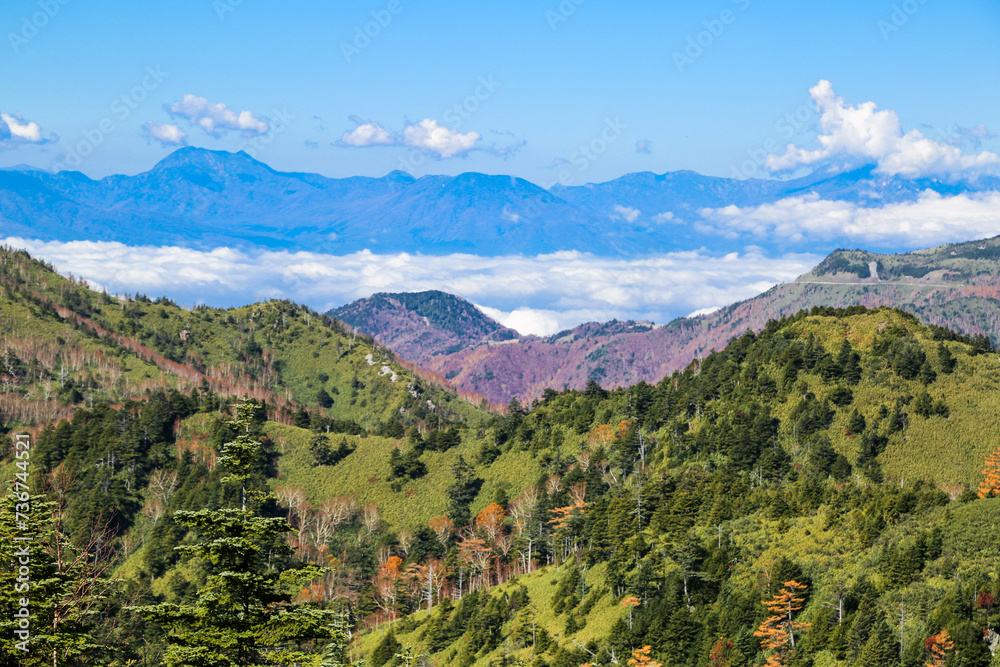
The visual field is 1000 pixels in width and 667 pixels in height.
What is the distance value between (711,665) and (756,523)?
26154mm

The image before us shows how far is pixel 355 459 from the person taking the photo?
188 meters

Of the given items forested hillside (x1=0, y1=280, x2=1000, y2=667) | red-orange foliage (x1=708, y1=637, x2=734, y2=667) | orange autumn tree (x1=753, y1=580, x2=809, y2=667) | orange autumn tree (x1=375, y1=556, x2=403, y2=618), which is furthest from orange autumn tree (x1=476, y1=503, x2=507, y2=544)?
orange autumn tree (x1=753, y1=580, x2=809, y2=667)

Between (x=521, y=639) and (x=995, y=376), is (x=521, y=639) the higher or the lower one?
the lower one

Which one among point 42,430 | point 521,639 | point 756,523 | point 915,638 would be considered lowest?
point 521,639

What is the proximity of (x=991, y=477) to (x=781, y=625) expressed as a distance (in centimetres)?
4385

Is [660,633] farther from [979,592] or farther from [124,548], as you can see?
[124,548]

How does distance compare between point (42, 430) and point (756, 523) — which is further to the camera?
point (42, 430)

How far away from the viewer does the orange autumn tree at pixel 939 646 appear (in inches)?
2788

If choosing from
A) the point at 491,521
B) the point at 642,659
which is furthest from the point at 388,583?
the point at 642,659

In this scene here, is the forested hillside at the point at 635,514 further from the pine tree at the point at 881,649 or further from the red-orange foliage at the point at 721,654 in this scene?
the red-orange foliage at the point at 721,654

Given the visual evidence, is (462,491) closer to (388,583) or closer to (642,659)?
(388,583)

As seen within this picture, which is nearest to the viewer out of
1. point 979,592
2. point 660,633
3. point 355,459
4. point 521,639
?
point 979,592

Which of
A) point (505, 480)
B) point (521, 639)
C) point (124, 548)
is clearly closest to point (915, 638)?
point (521, 639)

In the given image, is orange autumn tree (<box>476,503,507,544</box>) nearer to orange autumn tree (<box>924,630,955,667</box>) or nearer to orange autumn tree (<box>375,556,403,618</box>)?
orange autumn tree (<box>375,556,403,618</box>)
